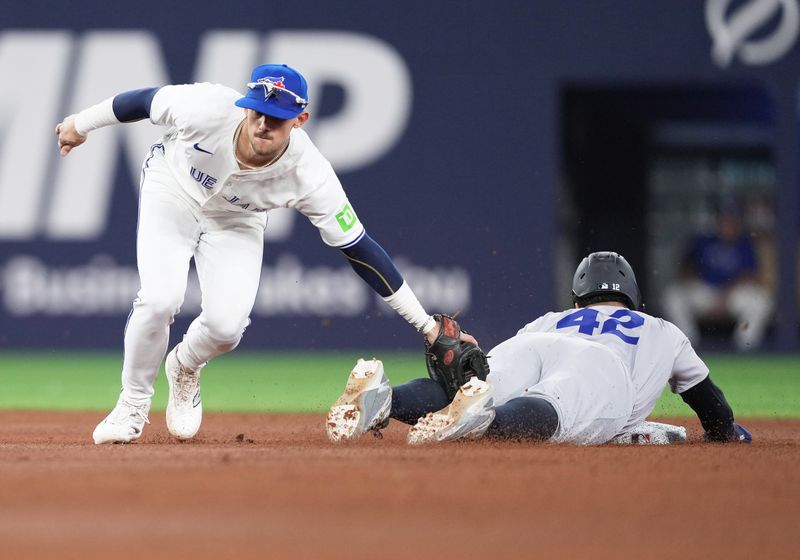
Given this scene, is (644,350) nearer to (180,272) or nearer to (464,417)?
(464,417)

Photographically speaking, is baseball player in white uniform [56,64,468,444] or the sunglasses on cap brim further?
baseball player in white uniform [56,64,468,444]

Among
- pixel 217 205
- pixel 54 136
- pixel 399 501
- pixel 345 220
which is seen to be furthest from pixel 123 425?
pixel 54 136

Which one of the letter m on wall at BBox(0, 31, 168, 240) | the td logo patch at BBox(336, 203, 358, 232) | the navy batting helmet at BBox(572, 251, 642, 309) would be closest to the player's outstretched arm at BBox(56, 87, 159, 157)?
the td logo patch at BBox(336, 203, 358, 232)

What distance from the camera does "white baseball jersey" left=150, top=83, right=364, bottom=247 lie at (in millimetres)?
6277

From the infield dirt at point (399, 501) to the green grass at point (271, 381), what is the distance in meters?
3.66

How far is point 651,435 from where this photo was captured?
6.64 metres

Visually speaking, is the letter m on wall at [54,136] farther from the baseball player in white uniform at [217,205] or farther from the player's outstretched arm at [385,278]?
the player's outstretched arm at [385,278]

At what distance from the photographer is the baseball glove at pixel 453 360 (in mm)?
6301

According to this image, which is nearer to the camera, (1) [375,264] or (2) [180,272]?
(1) [375,264]

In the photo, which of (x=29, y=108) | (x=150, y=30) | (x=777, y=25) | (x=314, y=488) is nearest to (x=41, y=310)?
(x=29, y=108)

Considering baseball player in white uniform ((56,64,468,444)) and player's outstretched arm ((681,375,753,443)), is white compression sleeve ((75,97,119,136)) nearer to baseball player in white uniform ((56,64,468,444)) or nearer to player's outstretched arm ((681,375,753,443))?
baseball player in white uniform ((56,64,468,444))

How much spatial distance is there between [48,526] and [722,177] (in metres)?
21.3

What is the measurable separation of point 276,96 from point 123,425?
1817 mm

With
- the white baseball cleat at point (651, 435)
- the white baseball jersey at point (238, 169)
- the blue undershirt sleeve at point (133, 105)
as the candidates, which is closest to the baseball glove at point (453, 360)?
the white baseball jersey at point (238, 169)
